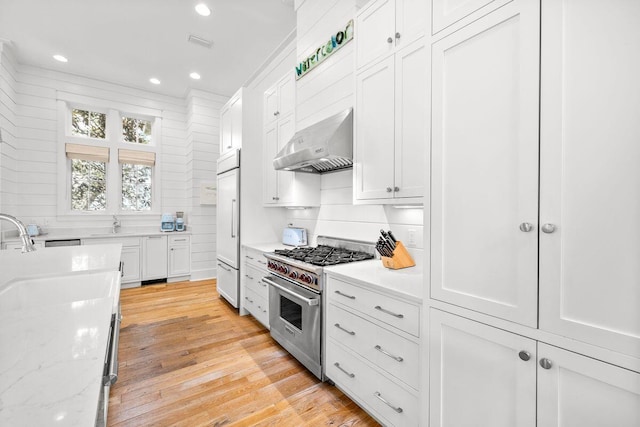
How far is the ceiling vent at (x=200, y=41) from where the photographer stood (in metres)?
3.58

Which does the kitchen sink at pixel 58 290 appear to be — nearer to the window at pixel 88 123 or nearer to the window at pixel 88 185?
the window at pixel 88 185

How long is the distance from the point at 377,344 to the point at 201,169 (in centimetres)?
463

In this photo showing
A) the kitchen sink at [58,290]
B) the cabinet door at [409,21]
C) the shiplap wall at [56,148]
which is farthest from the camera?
the shiplap wall at [56,148]

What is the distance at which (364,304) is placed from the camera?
1.71 metres

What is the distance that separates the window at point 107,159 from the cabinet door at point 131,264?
0.85m

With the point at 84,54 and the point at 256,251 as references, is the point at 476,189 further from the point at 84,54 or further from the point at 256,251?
the point at 84,54

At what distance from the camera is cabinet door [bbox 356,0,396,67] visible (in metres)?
1.83

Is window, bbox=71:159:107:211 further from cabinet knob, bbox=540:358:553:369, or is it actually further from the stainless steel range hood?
cabinet knob, bbox=540:358:553:369

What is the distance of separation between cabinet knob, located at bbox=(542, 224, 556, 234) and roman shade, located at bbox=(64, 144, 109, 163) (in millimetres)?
5939

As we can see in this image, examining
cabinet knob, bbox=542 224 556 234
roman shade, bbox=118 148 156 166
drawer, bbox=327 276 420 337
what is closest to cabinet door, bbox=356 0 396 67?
cabinet knob, bbox=542 224 556 234

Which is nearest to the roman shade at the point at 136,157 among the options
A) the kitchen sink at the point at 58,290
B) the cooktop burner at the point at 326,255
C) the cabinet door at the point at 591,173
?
the cooktop burner at the point at 326,255

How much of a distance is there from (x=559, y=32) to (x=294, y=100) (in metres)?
2.33

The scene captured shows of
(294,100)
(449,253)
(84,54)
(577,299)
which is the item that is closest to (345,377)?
(449,253)

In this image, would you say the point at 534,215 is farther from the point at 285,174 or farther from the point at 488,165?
the point at 285,174
